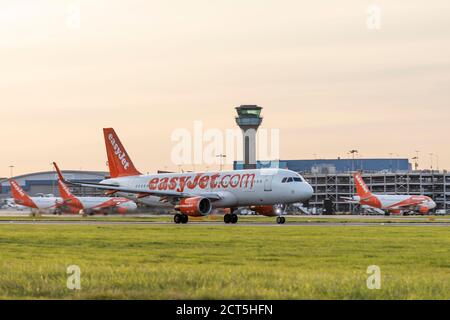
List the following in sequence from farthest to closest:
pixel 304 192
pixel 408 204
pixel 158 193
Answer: pixel 408 204 < pixel 158 193 < pixel 304 192

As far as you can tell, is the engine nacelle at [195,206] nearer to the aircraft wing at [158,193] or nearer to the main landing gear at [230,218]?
the aircraft wing at [158,193]

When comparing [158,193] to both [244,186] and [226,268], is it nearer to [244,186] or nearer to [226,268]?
[244,186]

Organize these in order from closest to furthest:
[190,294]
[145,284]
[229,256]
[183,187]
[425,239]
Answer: [190,294], [145,284], [229,256], [425,239], [183,187]

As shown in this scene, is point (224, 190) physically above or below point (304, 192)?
above

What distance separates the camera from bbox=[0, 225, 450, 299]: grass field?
1936 cm

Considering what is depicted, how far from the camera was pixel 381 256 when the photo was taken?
31.1m
